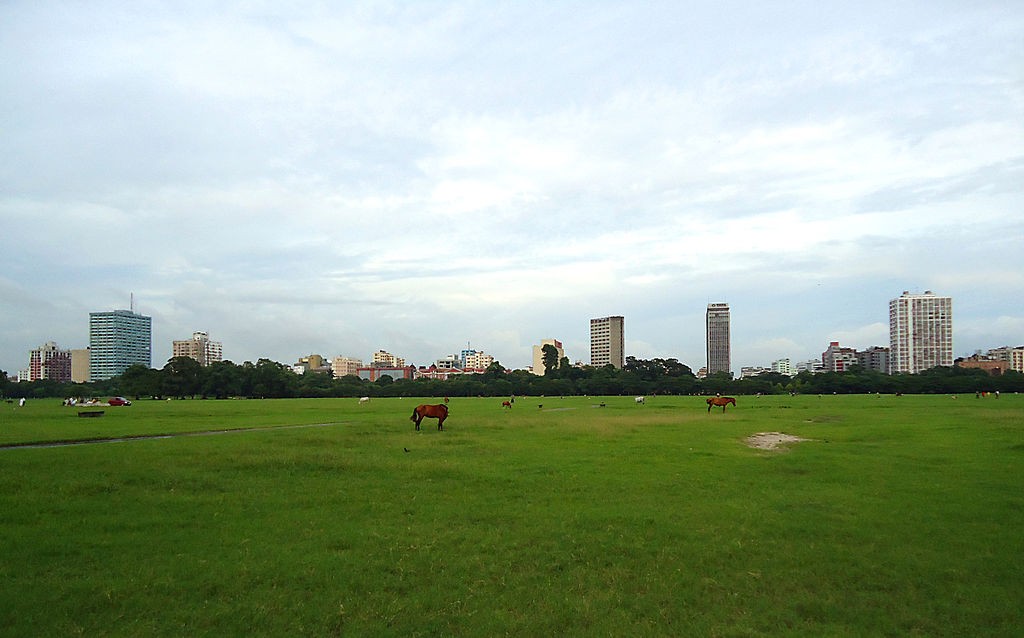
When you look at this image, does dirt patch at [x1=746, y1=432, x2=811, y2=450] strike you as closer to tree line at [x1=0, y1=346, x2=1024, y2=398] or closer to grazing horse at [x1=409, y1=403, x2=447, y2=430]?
grazing horse at [x1=409, y1=403, x2=447, y2=430]

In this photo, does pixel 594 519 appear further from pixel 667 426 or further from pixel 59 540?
pixel 667 426

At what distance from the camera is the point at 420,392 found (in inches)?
5123

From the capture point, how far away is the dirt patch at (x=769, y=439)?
28934 mm

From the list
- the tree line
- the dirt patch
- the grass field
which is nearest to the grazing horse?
the grass field

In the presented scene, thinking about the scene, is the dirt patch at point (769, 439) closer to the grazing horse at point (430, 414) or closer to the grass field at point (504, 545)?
the grass field at point (504, 545)

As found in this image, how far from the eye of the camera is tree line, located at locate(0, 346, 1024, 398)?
109 meters

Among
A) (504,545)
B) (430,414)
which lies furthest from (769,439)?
(504,545)

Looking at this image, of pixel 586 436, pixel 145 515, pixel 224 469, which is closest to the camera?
pixel 145 515

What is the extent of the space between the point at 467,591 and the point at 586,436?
23189mm

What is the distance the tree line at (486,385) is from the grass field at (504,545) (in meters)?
95.3

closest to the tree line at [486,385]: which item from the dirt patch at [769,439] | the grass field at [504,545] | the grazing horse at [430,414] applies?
the grazing horse at [430,414]

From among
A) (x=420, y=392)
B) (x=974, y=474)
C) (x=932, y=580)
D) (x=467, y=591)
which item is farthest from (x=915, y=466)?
(x=420, y=392)

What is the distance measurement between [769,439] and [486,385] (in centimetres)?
10525

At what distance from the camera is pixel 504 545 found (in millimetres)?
12188
